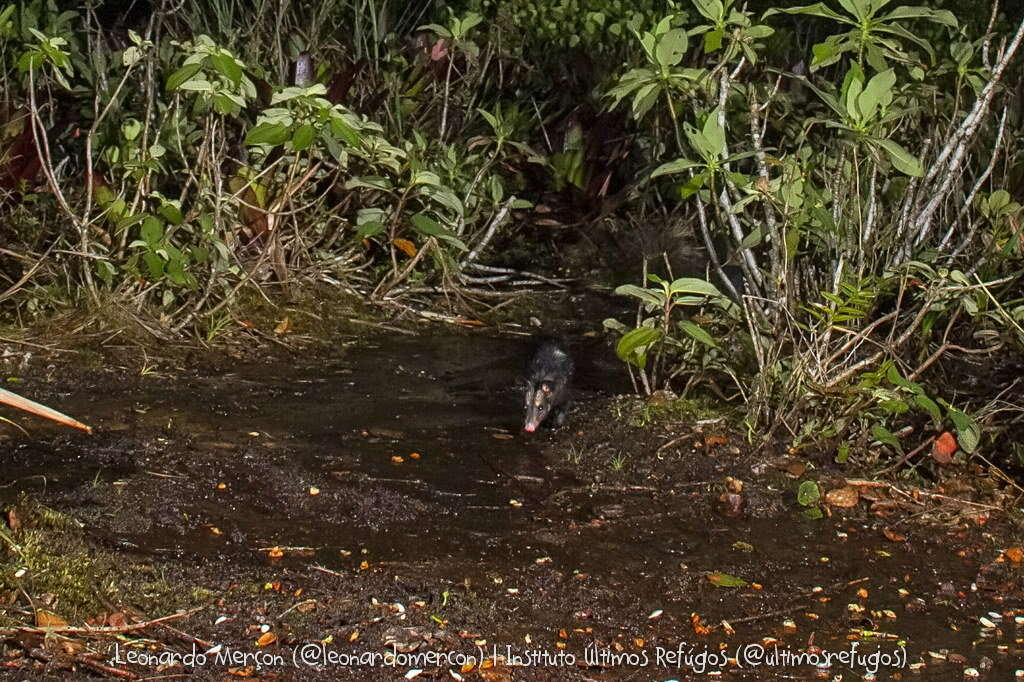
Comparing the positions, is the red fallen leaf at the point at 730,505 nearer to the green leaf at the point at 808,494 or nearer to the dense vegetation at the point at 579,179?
the green leaf at the point at 808,494

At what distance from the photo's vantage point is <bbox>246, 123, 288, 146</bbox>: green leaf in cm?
579

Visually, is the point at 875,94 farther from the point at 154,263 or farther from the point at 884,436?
the point at 154,263

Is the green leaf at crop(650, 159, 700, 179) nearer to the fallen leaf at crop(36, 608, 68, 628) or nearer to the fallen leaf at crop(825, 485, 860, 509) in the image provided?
the fallen leaf at crop(825, 485, 860, 509)

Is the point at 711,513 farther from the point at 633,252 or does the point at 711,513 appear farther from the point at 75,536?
the point at 633,252

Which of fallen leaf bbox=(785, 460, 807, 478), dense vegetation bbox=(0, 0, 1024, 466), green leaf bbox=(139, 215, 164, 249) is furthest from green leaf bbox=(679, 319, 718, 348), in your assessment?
green leaf bbox=(139, 215, 164, 249)

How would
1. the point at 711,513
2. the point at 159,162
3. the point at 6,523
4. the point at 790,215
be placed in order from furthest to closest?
the point at 159,162
the point at 790,215
the point at 711,513
the point at 6,523

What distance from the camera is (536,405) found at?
5324 mm

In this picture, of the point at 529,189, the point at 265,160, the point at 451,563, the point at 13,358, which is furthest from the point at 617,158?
the point at 451,563

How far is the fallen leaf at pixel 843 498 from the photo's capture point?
4711 millimetres

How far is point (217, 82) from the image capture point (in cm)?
591

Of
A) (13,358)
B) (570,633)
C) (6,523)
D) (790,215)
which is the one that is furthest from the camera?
(13,358)

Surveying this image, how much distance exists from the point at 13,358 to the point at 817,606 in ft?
11.4

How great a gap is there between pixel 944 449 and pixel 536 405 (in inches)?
59.3

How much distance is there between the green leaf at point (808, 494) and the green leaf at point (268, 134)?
2631mm
